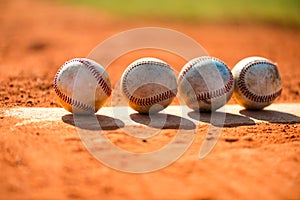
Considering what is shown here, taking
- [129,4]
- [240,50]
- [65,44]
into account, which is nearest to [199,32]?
[240,50]

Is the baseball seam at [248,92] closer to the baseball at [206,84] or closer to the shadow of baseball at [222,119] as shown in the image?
the baseball at [206,84]

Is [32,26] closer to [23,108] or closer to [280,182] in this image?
[23,108]

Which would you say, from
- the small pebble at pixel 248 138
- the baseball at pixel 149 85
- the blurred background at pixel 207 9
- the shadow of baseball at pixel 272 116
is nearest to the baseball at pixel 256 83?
the shadow of baseball at pixel 272 116

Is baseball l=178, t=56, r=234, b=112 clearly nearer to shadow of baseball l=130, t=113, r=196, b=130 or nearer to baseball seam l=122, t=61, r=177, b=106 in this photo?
baseball seam l=122, t=61, r=177, b=106

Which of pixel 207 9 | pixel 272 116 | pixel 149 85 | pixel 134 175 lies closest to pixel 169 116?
pixel 149 85

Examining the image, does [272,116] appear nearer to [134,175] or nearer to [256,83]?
[256,83]

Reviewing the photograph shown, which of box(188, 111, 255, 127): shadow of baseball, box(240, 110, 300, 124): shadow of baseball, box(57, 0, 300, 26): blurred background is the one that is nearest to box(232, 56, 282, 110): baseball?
box(240, 110, 300, 124): shadow of baseball
